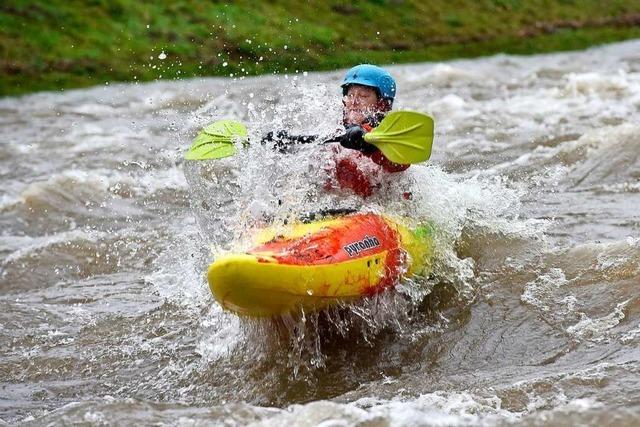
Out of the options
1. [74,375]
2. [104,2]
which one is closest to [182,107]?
[104,2]

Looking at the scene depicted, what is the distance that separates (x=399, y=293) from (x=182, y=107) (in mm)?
11355

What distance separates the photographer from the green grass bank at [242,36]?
65.8ft

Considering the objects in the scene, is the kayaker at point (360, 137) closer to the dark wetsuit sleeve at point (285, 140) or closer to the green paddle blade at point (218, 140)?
the dark wetsuit sleeve at point (285, 140)

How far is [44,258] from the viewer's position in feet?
25.5

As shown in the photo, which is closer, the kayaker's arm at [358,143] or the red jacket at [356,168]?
the kayaker's arm at [358,143]

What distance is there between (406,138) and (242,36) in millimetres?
16630

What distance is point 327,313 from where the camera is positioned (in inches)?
214

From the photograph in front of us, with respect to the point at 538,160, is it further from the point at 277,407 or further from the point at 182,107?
the point at 182,107

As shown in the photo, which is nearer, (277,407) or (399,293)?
(277,407)

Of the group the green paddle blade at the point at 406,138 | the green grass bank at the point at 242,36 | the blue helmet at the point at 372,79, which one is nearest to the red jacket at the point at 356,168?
the green paddle blade at the point at 406,138

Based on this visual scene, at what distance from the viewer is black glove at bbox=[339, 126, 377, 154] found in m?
5.68

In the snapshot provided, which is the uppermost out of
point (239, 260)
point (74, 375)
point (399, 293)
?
point (239, 260)

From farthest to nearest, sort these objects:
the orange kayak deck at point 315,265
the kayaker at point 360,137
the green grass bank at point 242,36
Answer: the green grass bank at point 242,36 < the kayaker at point 360,137 < the orange kayak deck at point 315,265

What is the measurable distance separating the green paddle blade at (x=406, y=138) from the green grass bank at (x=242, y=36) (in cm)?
1376
